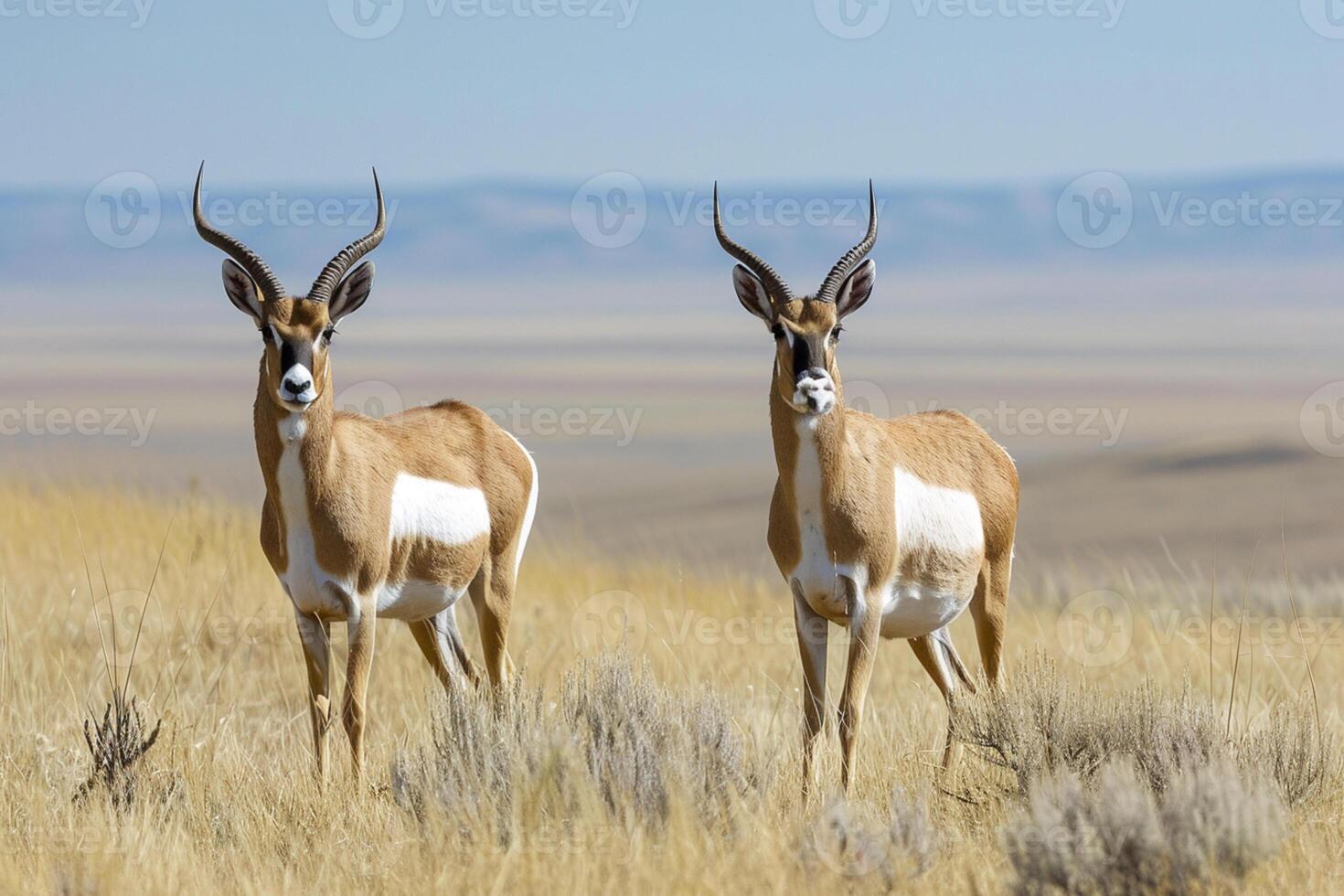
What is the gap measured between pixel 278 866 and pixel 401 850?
0.61m

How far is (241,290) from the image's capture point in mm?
8398

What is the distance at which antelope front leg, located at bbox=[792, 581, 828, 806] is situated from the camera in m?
8.11

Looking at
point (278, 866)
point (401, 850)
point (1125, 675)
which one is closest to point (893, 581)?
point (401, 850)

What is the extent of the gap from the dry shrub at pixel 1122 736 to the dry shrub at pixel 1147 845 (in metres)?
1.24

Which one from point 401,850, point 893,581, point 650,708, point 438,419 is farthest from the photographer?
point 438,419

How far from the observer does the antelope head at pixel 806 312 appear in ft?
25.1

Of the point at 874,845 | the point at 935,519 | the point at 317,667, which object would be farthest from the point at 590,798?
the point at 935,519

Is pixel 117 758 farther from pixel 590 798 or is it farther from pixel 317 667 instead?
pixel 590 798

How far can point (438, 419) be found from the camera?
9.88 metres

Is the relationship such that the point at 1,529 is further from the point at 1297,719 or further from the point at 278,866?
the point at 1297,719

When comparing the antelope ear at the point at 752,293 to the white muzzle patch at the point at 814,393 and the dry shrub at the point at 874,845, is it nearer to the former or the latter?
the white muzzle patch at the point at 814,393

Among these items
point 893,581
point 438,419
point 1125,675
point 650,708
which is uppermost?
point 438,419

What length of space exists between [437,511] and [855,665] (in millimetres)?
2686

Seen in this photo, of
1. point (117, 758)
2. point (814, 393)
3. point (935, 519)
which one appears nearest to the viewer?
point (814, 393)
